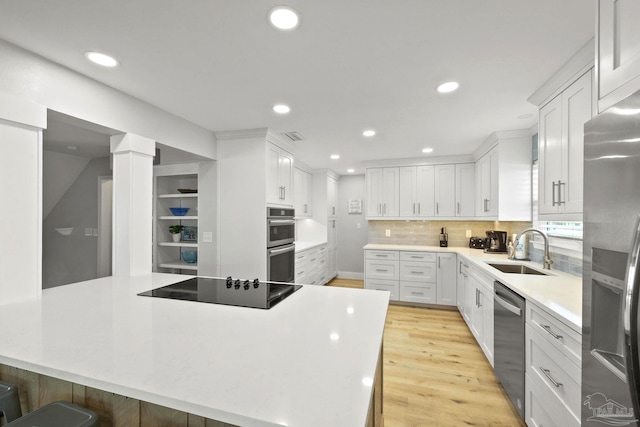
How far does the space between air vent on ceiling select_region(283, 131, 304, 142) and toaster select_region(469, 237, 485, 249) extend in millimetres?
3051

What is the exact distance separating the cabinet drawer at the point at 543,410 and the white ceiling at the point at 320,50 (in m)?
1.96

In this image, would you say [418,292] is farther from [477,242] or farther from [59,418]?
[59,418]

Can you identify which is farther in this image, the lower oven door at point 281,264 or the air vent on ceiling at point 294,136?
the air vent on ceiling at point 294,136

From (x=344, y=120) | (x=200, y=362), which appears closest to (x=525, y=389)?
(x=200, y=362)

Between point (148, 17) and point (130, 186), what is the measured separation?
1.35 m

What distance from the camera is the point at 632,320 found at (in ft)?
2.23

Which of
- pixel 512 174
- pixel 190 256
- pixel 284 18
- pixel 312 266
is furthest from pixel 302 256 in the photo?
pixel 284 18

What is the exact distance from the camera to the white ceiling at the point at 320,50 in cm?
135

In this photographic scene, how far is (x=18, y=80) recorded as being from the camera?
162 cm

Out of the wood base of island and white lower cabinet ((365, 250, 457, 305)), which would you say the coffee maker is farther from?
the wood base of island

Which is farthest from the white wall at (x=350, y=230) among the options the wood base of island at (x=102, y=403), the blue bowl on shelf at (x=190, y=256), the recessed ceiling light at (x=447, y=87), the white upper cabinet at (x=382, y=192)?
the wood base of island at (x=102, y=403)

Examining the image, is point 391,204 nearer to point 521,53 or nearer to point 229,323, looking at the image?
point 521,53

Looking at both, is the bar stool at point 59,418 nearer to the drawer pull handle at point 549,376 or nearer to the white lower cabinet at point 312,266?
the drawer pull handle at point 549,376

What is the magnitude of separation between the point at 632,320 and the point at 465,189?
411 cm
